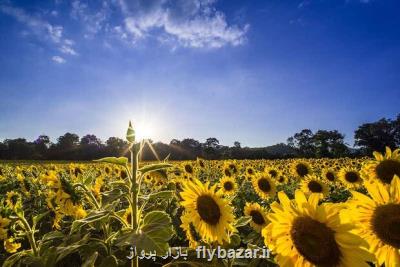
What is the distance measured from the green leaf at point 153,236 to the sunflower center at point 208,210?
968 mm

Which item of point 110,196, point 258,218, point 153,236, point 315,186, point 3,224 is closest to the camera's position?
point 153,236

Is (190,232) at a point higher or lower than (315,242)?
lower

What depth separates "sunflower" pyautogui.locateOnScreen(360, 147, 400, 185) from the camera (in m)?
5.11

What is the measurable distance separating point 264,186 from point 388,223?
771cm

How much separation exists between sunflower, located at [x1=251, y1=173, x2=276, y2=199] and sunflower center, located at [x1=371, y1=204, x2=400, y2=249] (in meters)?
7.48

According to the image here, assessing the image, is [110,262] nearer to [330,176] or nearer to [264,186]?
[264,186]

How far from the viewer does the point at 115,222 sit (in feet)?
17.4

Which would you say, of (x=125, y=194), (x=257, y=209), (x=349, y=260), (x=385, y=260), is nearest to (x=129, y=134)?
(x=125, y=194)

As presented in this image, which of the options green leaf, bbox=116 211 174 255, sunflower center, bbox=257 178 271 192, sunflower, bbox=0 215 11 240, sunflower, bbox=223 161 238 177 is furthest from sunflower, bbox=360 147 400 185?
sunflower, bbox=223 161 238 177

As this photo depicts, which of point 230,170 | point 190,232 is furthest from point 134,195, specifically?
point 230,170

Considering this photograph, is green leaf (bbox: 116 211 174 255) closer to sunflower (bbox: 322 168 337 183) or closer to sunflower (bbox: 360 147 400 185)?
sunflower (bbox: 360 147 400 185)

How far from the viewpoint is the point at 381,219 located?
6.67 ft

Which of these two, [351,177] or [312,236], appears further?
[351,177]

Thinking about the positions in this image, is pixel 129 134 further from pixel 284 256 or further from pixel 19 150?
pixel 19 150
